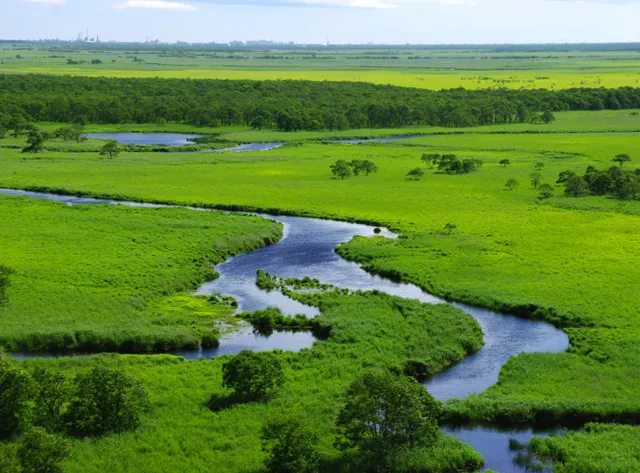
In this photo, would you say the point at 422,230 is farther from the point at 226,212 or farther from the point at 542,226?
the point at 226,212

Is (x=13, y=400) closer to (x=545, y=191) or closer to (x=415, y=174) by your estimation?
(x=545, y=191)

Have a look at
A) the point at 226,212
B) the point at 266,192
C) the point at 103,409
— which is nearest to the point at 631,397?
the point at 103,409

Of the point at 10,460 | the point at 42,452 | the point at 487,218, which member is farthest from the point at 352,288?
the point at 10,460

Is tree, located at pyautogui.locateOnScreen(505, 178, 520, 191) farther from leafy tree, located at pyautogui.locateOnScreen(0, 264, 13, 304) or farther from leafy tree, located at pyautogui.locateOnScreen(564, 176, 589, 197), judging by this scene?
leafy tree, located at pyautogui.locateOnScreen(0, 264, 13, 304)

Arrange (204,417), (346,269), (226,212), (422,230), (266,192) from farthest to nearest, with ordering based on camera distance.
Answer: (266,192), (226,212), (422,230), (346,269), (204,417)

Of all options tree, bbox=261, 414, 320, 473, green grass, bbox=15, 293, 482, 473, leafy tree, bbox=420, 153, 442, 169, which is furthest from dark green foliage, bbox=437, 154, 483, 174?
tree, bbox=261, 414, 320, 473

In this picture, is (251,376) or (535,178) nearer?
(251,376)

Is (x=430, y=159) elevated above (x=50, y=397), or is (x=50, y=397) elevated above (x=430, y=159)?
(x=430, y=159)
